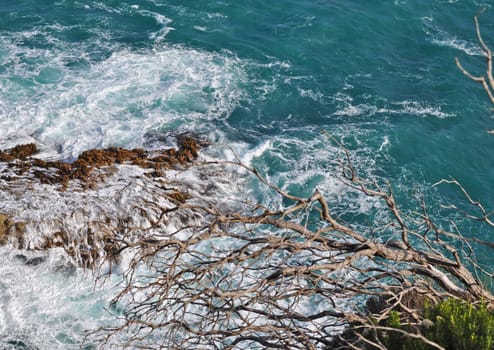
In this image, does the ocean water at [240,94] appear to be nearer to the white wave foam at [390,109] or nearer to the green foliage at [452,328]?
the white wave foam at [390,109]

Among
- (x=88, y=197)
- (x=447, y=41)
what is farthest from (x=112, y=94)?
(x=447, y=41)

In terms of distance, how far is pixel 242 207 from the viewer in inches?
498

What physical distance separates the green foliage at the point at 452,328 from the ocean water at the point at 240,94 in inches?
241

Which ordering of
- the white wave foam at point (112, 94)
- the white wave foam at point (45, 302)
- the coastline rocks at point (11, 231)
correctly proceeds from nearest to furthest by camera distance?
the white wave foam at point (45, 302) < the coastline rocks at point (11, 231) < the white wave foam at point (112, 94)

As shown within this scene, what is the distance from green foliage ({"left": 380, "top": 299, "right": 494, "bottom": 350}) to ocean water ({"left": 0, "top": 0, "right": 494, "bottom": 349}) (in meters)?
6.12

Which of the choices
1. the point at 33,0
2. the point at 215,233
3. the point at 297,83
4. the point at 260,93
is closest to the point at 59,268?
the point at 215,233

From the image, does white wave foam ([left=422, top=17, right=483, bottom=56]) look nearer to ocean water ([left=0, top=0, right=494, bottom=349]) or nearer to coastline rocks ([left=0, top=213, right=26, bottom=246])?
ocean water ([left=0, top=0, right=494, bottom=349])

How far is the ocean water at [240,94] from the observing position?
12.0 metres

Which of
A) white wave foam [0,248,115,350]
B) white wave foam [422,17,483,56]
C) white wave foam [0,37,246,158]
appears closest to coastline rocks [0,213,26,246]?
white wave foam [0,248,115,350]

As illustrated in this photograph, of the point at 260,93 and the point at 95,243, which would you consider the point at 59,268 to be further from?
the point at 260,93

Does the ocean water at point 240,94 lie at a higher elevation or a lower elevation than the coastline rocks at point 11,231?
higher

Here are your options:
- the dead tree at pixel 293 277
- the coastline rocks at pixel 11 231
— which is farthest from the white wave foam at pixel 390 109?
the dead tree at pixel 293 277

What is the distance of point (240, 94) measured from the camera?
1678cm

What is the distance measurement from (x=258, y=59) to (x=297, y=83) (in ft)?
5.36
